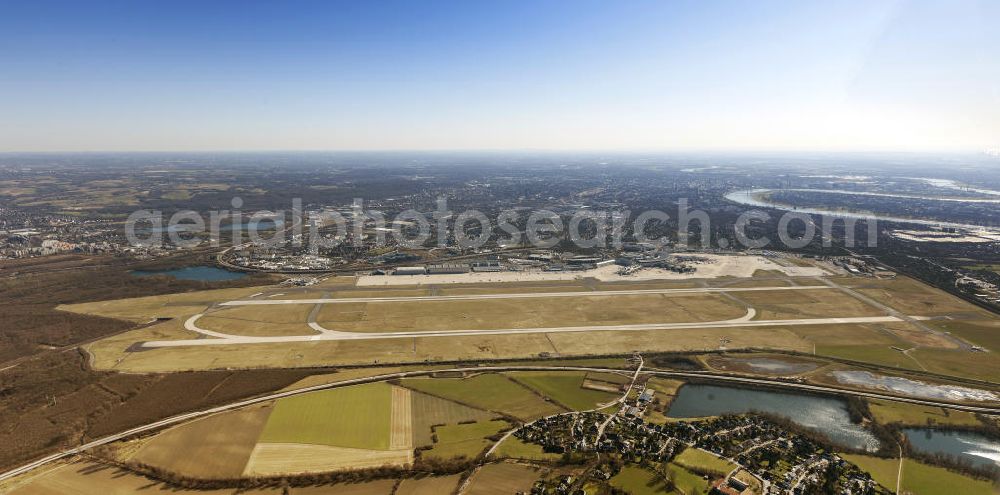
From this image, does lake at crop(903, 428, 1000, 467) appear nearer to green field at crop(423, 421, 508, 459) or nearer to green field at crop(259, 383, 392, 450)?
green field at crop(423, 421, 508, 459)

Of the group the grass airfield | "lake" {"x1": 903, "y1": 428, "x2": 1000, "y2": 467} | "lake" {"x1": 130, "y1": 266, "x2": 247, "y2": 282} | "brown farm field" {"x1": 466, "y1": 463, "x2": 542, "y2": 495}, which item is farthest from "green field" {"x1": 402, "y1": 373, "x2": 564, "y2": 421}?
"lake" {"x1": 130, "y1": 266, "x2": 247, "y2": 282}

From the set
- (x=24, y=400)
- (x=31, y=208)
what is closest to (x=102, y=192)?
(x=31, y=208)

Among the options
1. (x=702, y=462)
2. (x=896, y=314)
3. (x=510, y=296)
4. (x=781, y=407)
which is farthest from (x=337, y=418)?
(x=896, y=314)

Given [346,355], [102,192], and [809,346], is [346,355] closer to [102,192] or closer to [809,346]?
[809,346]

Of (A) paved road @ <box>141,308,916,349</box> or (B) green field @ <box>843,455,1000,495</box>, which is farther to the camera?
(A) paved road @ <box>141,308,916,349</box>

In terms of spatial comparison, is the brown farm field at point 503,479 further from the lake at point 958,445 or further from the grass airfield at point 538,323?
the lake at point 958,445

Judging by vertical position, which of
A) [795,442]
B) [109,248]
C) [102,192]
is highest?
[102,192]

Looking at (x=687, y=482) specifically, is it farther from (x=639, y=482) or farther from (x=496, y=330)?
(x=496, y=330)
